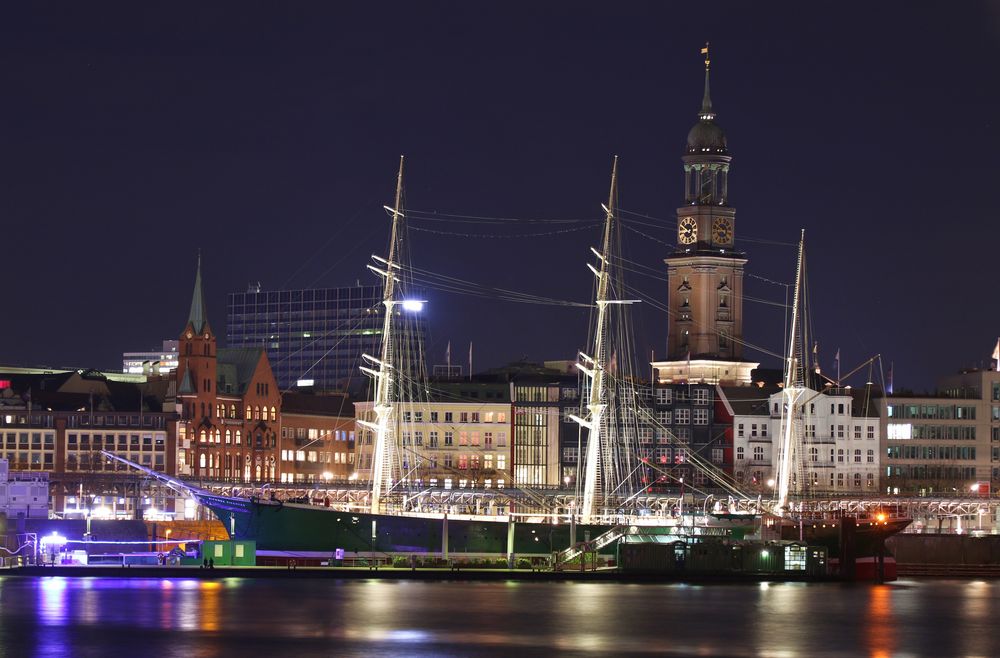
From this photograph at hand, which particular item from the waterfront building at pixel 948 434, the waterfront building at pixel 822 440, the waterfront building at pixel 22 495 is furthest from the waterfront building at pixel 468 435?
the waterfront building at pixel 22 495

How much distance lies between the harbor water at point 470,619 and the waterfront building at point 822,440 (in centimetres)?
7814

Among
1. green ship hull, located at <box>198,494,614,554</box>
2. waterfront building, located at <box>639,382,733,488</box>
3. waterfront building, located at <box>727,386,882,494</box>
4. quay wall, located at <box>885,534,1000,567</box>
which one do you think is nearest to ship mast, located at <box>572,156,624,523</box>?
green ship hull, located at <box>198,494,614,554</box>

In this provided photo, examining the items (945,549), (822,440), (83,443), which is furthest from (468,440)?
(945,549)

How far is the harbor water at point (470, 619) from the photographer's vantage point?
76.8 m

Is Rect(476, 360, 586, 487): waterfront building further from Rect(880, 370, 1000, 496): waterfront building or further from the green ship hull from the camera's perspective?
the green ship hull

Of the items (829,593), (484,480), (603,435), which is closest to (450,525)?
(829,593)

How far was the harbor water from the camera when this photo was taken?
76.8m

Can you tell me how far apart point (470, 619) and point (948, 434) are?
118 m

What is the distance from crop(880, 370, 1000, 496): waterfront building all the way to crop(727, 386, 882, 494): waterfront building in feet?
5.77

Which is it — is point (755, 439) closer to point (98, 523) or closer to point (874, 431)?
point (874, 431)

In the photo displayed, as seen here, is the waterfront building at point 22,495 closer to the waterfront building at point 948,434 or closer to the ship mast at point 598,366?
the ship mast at point 598,366

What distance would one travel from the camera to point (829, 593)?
108125 mm

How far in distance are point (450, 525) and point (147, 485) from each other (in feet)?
180

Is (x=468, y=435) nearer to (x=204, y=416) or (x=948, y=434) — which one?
(x=204, y=416)
